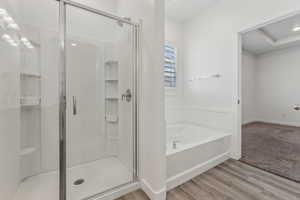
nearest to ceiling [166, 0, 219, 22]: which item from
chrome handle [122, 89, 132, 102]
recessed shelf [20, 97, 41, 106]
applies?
chrome handle [122, 89, 132, 102]

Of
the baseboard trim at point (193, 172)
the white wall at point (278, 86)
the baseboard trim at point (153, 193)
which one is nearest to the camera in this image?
the baseboard trim at point (153, 193)

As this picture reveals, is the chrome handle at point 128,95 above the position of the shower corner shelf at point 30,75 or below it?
below

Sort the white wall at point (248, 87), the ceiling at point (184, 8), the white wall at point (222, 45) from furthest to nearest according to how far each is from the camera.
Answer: the white wall at point (248, 87) → the ceiling at point (184, 8) → the white wall at point (222, 45)

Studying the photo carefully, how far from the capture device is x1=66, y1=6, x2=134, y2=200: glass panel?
177 cm

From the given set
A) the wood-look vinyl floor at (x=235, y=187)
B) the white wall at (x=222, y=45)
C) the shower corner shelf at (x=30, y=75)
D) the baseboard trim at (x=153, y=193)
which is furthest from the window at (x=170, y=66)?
the shower corner shelf at (x=30, y=75)

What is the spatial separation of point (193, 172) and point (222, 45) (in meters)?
2.21

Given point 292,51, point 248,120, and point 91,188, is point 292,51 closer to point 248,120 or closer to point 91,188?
Answer: point 248,120

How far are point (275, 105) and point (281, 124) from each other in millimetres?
699

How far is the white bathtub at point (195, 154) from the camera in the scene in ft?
5.02

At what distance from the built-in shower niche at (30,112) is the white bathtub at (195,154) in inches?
69.0

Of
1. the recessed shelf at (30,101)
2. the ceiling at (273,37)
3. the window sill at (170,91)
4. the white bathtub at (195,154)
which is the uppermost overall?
the ceiling at (273,37)

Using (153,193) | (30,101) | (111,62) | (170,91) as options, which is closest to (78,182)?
(153,193)

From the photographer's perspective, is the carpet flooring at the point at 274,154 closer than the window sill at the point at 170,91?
Yes

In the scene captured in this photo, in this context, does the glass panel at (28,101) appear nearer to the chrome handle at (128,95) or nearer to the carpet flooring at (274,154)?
the chrome handle at (128,95)
